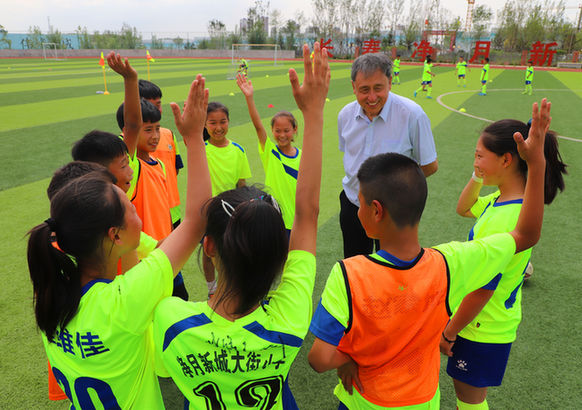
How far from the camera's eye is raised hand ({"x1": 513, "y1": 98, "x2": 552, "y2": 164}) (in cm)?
158

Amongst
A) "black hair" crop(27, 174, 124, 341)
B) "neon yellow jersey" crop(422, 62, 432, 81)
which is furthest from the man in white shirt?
"neon yellow jersey" crop(422, 62, 432, 81)

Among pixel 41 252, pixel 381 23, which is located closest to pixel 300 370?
pixel 41 252

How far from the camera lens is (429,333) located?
1575 mm

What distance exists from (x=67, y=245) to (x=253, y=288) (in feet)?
2.33

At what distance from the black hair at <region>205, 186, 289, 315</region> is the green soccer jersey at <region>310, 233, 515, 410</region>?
27cm

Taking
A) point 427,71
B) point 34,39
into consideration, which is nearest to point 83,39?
point 34,39

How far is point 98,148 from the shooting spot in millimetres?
2268

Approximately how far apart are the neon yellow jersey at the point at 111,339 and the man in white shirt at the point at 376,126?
219 cm

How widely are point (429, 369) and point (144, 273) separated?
1236 millimetres

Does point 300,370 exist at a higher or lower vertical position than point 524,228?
lower

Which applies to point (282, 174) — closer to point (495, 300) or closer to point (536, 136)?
point (495, 300)

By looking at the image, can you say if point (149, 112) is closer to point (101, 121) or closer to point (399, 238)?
point (399, 238)

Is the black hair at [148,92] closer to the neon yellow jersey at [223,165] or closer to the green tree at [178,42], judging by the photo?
the neon yellow jersey at [223,165]

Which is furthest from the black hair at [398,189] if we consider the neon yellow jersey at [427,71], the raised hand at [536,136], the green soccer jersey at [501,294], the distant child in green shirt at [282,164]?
the neon yellow jersey at [427,71]
